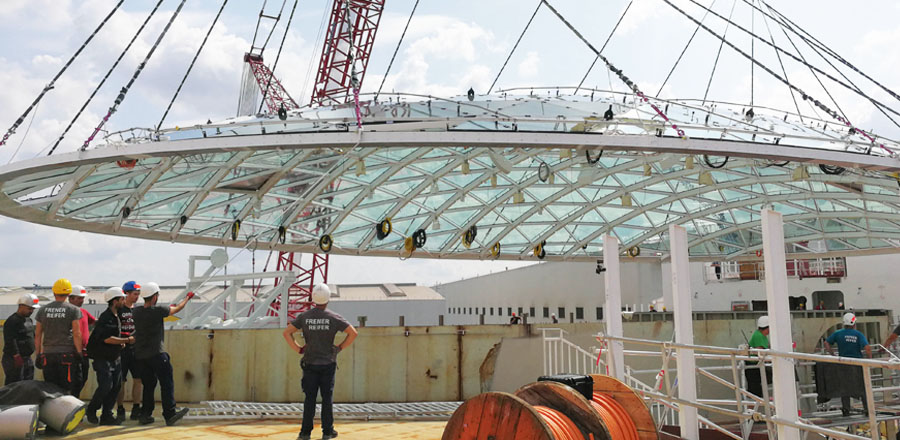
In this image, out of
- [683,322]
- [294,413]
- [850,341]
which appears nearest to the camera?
[683,322]

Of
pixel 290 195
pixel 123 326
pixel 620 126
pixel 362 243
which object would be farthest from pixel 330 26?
pixel 123 326

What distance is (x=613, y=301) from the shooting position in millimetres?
8836

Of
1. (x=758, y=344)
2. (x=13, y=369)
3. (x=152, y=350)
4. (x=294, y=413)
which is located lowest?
(x=294, y=413)

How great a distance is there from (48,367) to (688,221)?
27.9 meters

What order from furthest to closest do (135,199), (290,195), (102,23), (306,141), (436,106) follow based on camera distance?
1. (290,195)
2. (135,199)
3. (436,106)
4. (102,23)
5. (306,141)

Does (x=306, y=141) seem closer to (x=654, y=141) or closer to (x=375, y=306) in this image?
(x=654, y=141)

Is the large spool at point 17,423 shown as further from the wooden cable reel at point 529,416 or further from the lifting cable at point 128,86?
the lifting cable at point 128,86

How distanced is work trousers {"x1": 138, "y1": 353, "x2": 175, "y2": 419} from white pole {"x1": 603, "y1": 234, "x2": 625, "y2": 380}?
6.16m

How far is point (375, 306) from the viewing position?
5803 centimetres

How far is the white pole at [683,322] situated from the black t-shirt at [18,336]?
30.7ft

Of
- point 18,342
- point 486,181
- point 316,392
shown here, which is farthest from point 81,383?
point 486,181

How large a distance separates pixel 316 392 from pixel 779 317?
17.4 feet

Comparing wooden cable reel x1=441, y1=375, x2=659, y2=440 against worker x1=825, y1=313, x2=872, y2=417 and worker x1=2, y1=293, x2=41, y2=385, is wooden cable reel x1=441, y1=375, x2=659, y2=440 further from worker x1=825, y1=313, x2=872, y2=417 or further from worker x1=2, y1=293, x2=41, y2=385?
worker x1=2, y1=293, x2=41, y2=385

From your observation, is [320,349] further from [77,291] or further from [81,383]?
[77,291]
